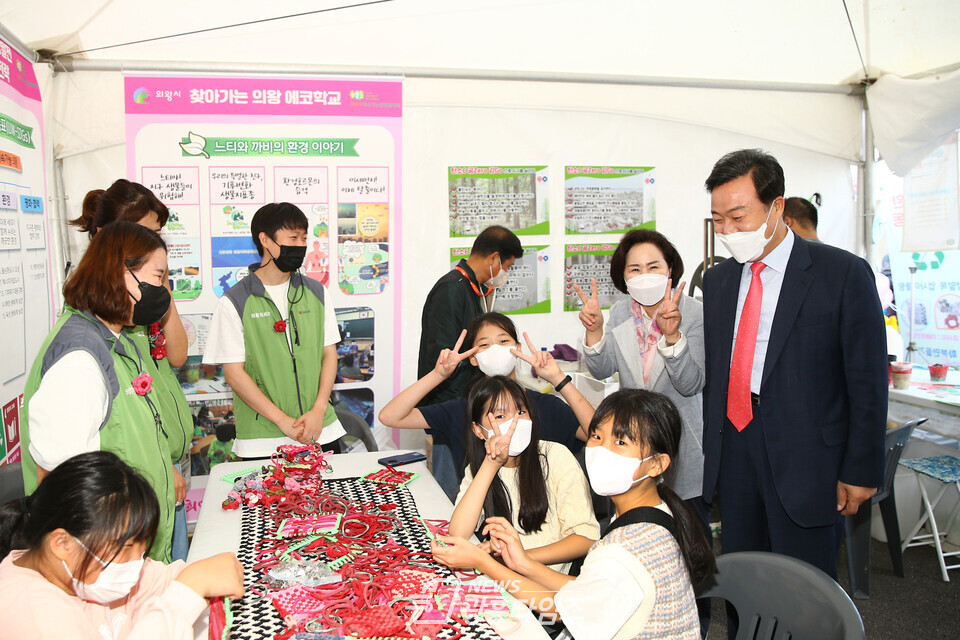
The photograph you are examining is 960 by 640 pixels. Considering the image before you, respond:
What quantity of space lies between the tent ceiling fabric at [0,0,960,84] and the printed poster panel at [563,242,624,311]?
3.49 ft

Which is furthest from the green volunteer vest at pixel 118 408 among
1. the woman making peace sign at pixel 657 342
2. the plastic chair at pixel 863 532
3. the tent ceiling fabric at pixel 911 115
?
the tent ceiling fabric at pixel 911 115

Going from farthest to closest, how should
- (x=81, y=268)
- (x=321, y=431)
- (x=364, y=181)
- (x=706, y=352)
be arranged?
(x=364, y=181) → (x=321, y=431) → (x=706, y=352) → (x=81, y=268)

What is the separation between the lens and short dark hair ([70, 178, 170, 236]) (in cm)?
260

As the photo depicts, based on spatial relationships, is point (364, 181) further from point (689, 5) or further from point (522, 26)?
point (689, 5)

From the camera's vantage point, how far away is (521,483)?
194cm

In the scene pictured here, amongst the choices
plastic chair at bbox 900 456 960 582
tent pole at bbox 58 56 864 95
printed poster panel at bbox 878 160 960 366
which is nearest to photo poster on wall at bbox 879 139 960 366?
printed poster panel at bbox 878 160 960 366

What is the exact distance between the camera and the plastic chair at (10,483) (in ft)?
6.72

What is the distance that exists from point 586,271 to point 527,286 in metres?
0.40

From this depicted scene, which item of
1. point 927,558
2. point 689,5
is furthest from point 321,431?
point 927,558

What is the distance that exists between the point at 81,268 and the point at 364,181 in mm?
2024

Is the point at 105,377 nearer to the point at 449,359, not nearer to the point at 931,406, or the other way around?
the point at 449,359

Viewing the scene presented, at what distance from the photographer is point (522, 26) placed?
3.63 meters

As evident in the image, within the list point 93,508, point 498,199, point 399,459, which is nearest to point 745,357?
point 399,459

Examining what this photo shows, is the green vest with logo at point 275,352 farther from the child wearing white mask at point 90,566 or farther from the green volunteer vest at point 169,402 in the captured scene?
the child wearing white mask at point 90,566
